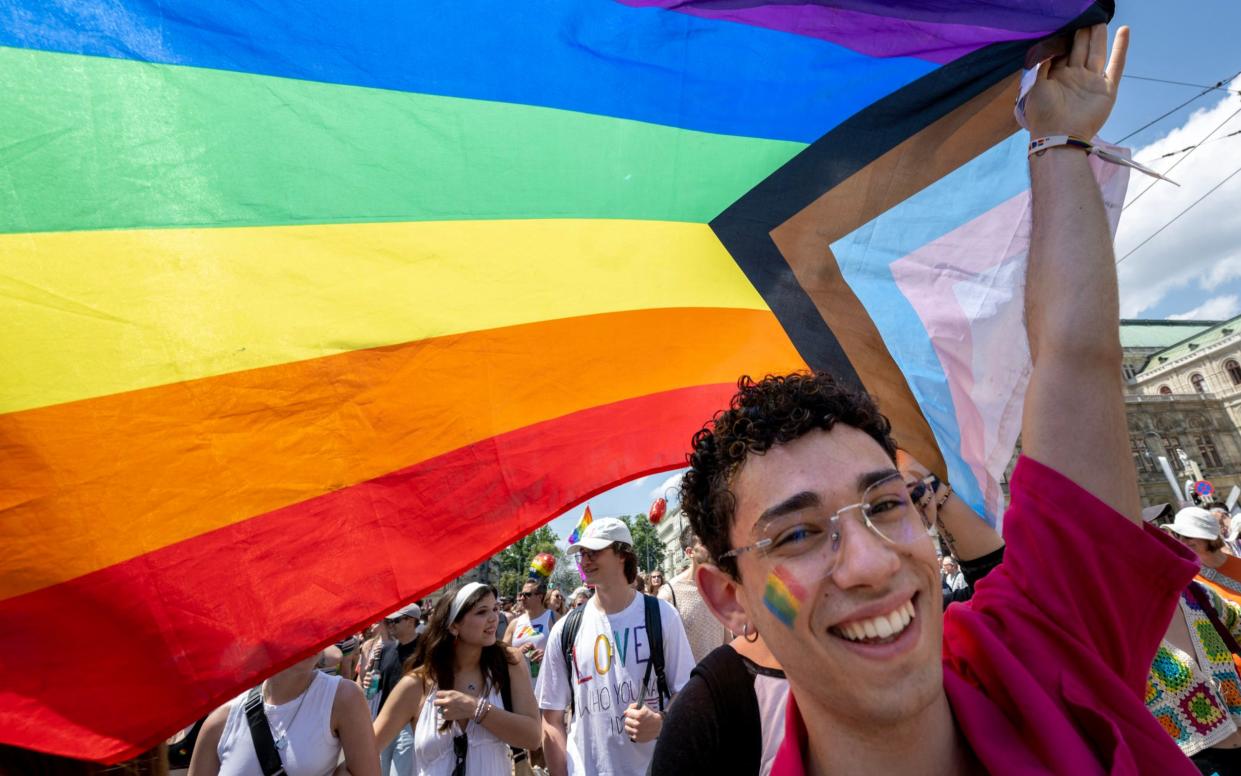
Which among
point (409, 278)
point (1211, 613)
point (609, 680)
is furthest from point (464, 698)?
point (1211, 613)

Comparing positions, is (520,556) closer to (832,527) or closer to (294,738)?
(294,738)

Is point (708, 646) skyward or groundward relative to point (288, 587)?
groundward

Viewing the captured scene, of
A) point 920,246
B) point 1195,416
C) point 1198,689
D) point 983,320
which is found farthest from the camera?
point 1195,416

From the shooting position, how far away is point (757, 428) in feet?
5.14

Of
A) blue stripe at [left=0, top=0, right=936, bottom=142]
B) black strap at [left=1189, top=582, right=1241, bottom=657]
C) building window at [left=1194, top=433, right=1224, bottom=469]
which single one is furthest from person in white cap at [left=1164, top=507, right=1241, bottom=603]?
building window at [left=1194, top=433, right=1224, bottom=469]

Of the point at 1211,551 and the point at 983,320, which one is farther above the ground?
the point at 983,320

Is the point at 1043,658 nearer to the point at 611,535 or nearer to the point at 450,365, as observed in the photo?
the point at 450,365

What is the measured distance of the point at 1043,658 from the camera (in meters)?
1.36

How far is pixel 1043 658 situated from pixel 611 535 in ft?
11.2

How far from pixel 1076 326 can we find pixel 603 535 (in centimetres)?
347

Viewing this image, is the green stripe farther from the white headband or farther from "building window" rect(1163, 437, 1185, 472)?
"building window" rect(1163, 437, 1185, 472)

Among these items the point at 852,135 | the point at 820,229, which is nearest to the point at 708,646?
the point at 820,229

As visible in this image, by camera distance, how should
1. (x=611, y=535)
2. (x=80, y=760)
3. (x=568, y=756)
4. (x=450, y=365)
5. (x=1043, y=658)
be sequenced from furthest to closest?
(x=611, y=535)
(x=568, y=756)
(x=450, y=365)
(x=80, y=760)
(x=1043, y=658)

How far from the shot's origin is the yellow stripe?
1566mm
